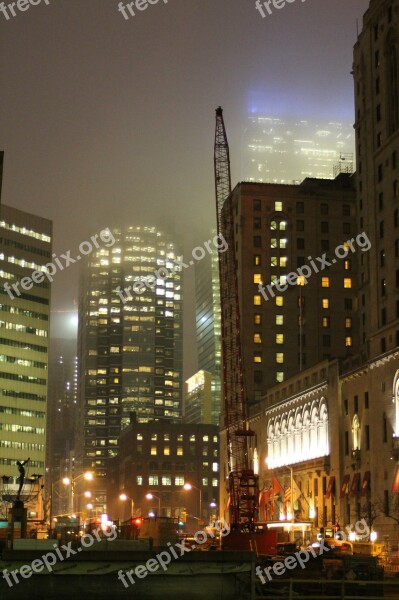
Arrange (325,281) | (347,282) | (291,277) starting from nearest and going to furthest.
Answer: (325,281) → (291,277) → (347,282)

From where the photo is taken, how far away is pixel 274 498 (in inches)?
5728

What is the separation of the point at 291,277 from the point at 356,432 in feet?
205

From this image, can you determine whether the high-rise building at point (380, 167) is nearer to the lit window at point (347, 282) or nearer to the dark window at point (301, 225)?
the lit window at point (347, 282)

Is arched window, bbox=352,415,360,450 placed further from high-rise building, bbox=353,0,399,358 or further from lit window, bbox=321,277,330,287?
lit window, bbox=321,277,330,287

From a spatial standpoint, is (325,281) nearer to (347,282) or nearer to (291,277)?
(347,282)

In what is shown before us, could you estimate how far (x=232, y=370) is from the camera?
152 m

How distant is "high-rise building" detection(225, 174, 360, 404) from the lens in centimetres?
17200

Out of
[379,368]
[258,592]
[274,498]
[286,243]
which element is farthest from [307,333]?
[258,592]

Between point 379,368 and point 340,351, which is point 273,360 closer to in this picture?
point 340,351

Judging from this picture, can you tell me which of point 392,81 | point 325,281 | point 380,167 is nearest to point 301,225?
point 325,281

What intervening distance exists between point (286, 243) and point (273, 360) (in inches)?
862

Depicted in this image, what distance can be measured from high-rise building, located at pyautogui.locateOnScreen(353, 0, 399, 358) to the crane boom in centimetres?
2073


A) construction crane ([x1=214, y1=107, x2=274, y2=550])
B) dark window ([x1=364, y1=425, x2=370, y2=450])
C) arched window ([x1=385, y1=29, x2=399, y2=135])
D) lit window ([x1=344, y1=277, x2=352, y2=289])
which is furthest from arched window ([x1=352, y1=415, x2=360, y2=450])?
lit window ([x1=344, y1=277, x2=352, y2=289])

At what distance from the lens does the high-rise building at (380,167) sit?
370ft
